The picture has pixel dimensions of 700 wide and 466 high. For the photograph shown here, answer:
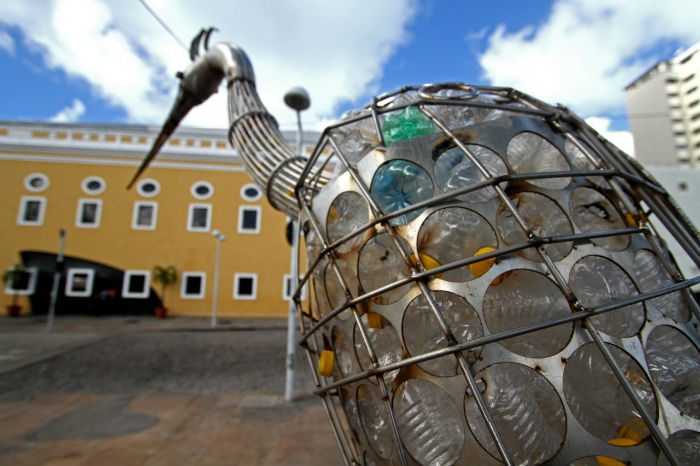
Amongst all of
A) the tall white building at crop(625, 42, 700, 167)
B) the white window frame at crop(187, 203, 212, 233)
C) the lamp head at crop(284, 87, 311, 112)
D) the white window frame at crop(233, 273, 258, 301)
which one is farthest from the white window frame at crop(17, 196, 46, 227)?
the tall white building at crop(625, 42, 700, 167)

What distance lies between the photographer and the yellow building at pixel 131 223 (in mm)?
13891

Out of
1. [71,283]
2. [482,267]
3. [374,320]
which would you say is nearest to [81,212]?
[71,283]

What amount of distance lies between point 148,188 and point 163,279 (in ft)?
12.6

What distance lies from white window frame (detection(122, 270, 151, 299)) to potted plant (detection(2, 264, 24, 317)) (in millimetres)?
3497

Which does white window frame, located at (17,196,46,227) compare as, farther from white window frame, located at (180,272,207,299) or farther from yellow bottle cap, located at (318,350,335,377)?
yellow bottle cap, located at (318,350,335,377)

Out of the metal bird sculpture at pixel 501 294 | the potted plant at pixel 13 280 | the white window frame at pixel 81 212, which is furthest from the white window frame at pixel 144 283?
the metal bird sculpture at pixel 501 294

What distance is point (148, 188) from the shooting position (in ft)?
47.9

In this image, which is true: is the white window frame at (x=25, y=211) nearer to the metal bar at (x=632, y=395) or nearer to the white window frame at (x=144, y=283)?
the white window frame at (x=144, y=283)

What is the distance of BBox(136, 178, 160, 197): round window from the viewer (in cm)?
1456

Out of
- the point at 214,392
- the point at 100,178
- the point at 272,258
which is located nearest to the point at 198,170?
the point at 100,178

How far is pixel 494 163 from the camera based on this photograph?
44.9 inches

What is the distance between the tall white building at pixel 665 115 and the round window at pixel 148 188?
15.2m

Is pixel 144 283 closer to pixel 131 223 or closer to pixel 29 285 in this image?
pixel 131 223

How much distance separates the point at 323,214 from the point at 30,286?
17.4 meters
